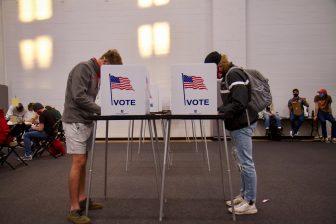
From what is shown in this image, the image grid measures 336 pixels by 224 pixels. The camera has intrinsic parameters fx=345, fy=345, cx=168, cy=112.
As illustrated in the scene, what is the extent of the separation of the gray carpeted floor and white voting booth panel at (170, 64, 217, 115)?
0.92 m

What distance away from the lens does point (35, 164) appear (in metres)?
5.80

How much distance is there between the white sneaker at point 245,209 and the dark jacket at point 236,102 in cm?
67

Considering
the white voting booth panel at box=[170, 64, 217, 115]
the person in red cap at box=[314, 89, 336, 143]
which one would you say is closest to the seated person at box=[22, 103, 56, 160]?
the white voting booth panel at box=[170, 64, 217, 115]

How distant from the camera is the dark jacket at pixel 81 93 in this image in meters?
2.74

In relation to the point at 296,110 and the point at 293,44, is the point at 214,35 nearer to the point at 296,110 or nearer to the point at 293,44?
the point at 293,44

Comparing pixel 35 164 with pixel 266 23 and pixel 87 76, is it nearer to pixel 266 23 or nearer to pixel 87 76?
pixel 87 76

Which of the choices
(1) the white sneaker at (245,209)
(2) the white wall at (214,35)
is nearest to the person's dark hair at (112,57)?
(1) the white sneaker at (245,209)

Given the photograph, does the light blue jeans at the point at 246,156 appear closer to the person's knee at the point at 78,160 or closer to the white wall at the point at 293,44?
the person's knee at the point at 78,160

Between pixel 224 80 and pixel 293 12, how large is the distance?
7.17 metres

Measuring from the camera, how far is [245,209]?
2.96m

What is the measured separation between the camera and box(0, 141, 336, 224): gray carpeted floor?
293cm

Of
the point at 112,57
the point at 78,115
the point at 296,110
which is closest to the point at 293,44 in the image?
the point at 296,110

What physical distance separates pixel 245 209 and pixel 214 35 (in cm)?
667

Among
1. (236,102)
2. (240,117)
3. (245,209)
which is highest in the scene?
(236,102)
